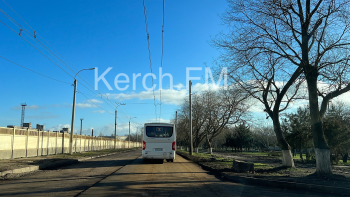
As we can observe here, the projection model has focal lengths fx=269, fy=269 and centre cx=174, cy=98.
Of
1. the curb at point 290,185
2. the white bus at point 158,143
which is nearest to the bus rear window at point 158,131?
the white bus at point 158,143

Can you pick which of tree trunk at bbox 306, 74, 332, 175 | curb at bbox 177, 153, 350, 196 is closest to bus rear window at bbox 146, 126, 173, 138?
curb at bbox 177, 153, 350, 196

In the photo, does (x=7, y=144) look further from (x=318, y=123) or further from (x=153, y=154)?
(x=318, y=123)

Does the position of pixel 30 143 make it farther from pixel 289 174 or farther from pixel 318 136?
pixel 318 136

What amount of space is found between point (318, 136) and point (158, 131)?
1016cm

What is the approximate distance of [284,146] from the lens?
15.3 metres

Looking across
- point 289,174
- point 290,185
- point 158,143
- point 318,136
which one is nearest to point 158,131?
point 158,143

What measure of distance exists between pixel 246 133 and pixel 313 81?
209ft

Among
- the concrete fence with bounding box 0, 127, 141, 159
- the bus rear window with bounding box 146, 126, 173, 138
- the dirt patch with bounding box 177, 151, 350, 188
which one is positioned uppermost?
the bus rear window with bounding box 146, 126, 173, 138

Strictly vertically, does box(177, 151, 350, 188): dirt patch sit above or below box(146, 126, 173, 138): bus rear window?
below

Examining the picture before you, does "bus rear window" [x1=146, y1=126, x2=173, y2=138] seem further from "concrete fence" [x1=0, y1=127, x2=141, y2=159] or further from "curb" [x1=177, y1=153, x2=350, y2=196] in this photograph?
"concrete fence" [x1=0, y1=127, x2=141, y2=159]

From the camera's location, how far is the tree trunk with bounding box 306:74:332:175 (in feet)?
37.4

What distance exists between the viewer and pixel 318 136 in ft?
39.0

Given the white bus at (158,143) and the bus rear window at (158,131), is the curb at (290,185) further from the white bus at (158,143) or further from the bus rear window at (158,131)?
the bus rear window at (158,131)

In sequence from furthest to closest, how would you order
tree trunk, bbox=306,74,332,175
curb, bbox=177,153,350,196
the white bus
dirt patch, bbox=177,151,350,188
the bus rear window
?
the bus rear window < the white bus < tree trunk, bbox=306,74,332,175 < dirt patch, bbox=177,151,350,188 < curb, bbox=177,153,350,196
